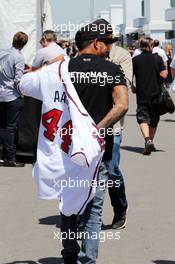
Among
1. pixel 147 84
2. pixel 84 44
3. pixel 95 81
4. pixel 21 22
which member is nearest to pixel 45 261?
pixel 95 81

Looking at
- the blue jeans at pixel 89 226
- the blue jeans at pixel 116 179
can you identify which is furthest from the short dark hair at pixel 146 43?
the blue jeans at pixel 89 226

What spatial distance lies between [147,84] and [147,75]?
0.14 metres

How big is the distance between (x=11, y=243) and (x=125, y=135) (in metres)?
9.11

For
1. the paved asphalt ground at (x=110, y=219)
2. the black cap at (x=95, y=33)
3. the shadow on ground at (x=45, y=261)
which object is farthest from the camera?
the paved asphalt ground at (x=110, y=219)

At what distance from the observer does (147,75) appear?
13.4 m

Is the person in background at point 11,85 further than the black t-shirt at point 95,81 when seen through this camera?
Yes

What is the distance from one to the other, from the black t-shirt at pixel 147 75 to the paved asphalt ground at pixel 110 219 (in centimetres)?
145

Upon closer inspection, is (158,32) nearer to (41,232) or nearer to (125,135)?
(125,135)

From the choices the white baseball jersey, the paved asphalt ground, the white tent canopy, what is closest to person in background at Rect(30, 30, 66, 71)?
the paved asphalt ground

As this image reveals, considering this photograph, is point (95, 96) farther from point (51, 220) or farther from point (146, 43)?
point (146, 43)

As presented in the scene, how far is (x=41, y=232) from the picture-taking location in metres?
7.61

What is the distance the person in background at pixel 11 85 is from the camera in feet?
37.8

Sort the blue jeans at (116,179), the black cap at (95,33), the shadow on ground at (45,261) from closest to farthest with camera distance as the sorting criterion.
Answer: the black cap at (95,33) → the shadow on ground at (45,261) → the blue jeans at (116,179)

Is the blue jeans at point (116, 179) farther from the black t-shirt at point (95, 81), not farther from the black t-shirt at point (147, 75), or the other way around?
the black t-shirt at point (147, 75)
